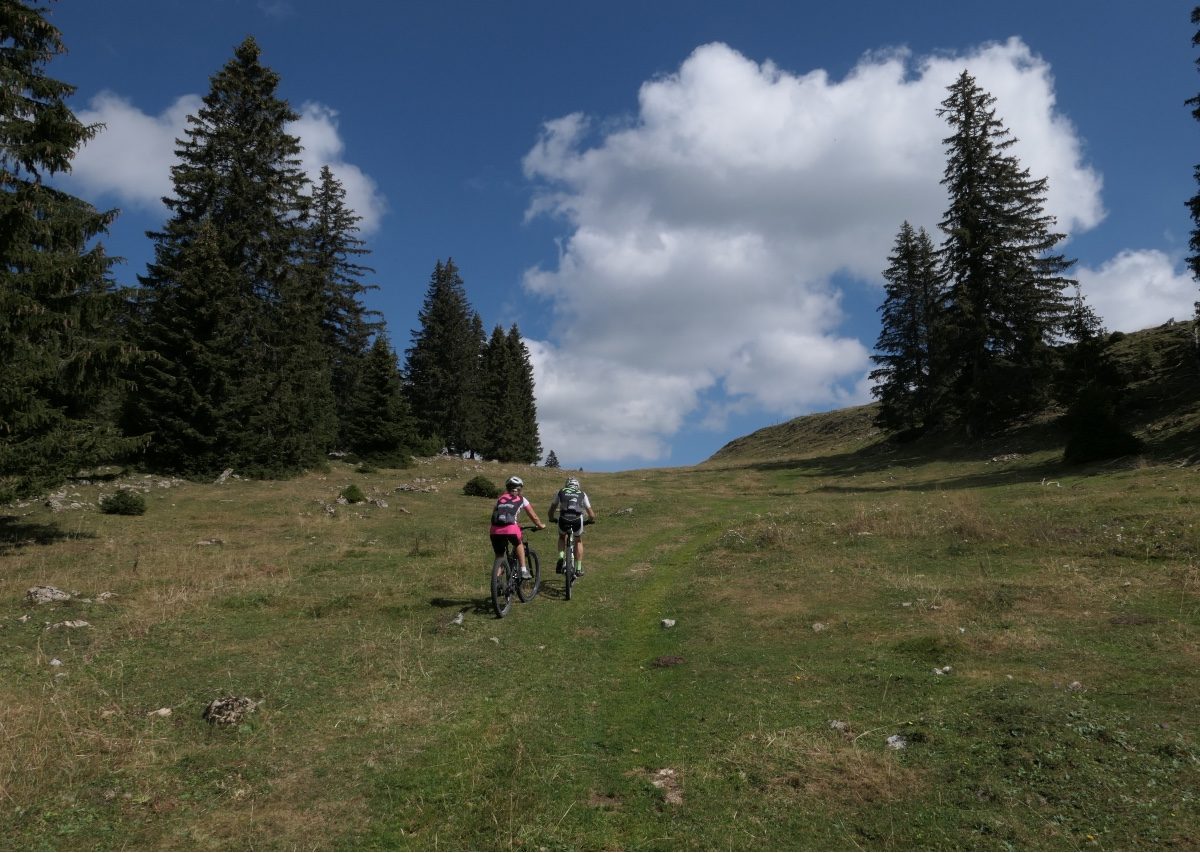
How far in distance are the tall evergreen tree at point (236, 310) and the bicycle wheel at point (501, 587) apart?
26306 millimetres

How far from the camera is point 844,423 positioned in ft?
305

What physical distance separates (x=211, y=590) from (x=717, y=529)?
1623 centimetres

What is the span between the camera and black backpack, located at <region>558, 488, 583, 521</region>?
15156mm

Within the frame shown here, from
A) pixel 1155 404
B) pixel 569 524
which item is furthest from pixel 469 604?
pixel 1155 404

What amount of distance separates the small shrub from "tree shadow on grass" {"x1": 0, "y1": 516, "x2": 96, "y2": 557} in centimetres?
230

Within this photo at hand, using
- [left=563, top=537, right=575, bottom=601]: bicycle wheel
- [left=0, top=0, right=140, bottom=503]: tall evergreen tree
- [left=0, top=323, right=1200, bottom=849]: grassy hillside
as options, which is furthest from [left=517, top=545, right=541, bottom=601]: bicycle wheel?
[left=0, top=0, right=140, bottom=503]: tall evergreen tree

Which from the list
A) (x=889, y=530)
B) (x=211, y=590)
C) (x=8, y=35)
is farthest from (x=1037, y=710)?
(x=8, y=35)

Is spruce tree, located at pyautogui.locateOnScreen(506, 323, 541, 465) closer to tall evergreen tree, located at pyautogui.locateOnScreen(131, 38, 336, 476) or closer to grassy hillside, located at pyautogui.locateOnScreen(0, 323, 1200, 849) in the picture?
tall evergreen tree, located at pyautogui.locateOnScreen(131, 38, 336, 476)

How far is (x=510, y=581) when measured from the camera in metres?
13.1

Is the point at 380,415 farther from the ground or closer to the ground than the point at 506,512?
farther from the ground

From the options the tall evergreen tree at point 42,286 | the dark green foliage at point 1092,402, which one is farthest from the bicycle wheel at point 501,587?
the dark green foliage at point 1092,402

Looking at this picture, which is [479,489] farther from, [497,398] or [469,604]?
[497,398]

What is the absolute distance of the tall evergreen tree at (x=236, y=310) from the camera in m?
32.9

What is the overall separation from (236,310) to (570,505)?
3100 cm
